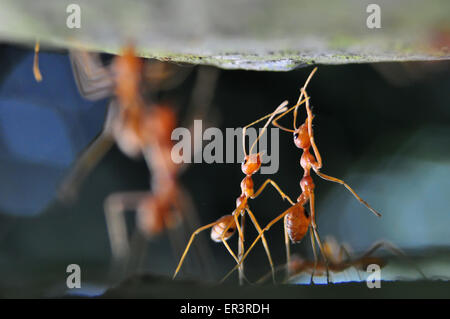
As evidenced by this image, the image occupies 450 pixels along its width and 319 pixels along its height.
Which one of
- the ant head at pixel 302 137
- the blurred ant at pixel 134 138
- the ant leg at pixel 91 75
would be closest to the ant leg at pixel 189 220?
the blurred ant at pixel 134 138

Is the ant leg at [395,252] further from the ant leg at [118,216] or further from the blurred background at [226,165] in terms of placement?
the ant leg at [118,216]

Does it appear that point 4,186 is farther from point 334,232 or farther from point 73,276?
point 334,232

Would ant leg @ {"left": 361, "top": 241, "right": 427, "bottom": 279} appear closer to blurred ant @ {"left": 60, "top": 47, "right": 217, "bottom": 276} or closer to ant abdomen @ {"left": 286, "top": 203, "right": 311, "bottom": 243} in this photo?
ant abdomen @ {"left": 286, "top": 203, "right": 311, "bottom": 243}

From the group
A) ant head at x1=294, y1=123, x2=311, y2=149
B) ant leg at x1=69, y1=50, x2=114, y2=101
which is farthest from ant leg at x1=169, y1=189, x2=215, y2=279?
ant head at x1=294, y1=123, x2=311, y2=149

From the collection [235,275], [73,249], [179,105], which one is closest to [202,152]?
[179,105]

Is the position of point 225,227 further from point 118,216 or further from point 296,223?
point 118,216
